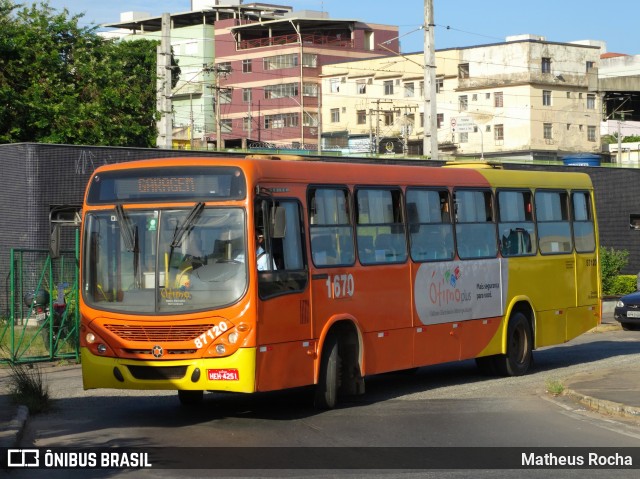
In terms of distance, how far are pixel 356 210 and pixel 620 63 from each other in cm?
8492

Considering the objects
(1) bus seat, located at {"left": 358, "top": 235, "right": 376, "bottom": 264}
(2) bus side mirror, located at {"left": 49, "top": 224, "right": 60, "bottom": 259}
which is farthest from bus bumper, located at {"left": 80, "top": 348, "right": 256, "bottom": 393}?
(1) bus seat, located at {"left": 358, "top": 235, "right": 376, "bottom": 264}

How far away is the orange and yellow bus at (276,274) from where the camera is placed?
13031 mm

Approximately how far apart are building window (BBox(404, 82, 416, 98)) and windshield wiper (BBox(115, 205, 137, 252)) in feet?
282

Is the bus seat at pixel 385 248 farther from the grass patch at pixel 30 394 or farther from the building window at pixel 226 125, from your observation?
the building window at pixel 226 125

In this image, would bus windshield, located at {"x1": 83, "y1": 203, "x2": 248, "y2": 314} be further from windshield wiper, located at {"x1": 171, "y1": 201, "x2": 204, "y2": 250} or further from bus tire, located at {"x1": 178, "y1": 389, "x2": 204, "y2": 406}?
bus tire, located at {"x1": 178, "y1": 389, "x2": 204, "y2": 406}

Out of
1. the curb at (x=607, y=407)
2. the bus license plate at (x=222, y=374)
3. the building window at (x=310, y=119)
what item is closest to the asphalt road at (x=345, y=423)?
the curb at (x=607, y=407)

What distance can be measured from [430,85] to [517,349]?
58.3 ft

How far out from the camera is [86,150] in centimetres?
2880

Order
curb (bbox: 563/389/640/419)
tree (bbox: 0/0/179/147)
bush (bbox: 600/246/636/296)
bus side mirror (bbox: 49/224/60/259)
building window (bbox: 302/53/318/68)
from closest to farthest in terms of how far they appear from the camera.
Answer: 1. curb (bbox: 563/389/640/419)
2. bus side mirror (bbox: 49/224/60/259)
3. bush (bbox: 600/246/636/296)
4. tree (bbox: 0/0/179/147)
5. building window (bbox: 302/53/318/68)

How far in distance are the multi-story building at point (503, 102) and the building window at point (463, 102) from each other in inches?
3.2

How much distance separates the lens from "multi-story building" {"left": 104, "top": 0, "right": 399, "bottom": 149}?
10388 centimetres

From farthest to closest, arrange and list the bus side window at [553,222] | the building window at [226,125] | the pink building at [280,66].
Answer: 1. the building window at [226,125]
2. the pink building at [280,66]
3. the bus side window at [553,222]

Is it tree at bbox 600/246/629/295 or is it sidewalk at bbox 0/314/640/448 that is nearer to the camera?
sidewalk at bbox 0/314/640/448

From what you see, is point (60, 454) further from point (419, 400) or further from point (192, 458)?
point (419, 400)
